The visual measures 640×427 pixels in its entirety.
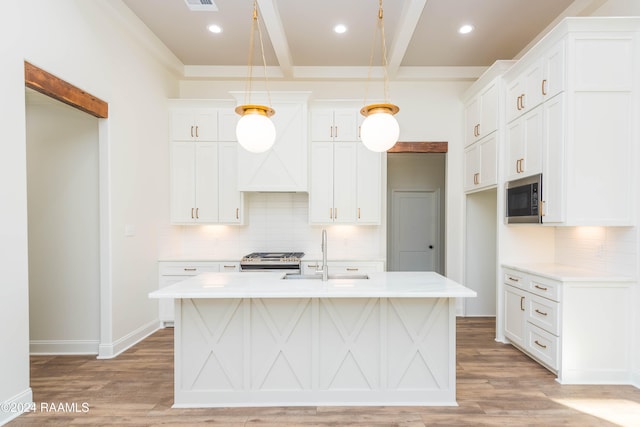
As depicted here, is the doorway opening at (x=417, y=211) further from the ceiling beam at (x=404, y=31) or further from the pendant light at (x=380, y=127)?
the pendant light at (x=380, y=127)

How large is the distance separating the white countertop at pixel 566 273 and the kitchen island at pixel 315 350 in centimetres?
117

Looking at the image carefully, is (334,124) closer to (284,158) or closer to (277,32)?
(284,158)

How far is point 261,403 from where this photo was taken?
2.50 metres

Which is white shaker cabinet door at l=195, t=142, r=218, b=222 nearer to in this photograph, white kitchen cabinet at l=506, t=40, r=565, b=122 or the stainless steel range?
the stainless steel range

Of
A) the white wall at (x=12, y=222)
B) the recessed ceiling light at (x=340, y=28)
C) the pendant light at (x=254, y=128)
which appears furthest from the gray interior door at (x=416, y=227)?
the white wall at (x=12, y=222)

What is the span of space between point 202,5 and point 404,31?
2.03 m

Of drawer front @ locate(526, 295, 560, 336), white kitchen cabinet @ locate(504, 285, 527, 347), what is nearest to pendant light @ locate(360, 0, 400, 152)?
drawer front @ locate(526, 295, 560, 336)

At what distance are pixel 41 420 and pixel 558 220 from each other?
13.6 feet

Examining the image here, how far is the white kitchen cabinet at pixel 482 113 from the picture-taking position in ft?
12.8

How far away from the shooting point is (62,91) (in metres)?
2.81

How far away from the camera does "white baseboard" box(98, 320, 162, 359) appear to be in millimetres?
3357

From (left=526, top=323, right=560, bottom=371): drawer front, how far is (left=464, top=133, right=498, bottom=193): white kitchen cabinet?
1.60 metres

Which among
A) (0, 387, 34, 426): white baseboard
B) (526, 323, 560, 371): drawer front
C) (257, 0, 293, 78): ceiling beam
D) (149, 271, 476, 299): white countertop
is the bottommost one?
(0, 387, 34, 426): white baseboard

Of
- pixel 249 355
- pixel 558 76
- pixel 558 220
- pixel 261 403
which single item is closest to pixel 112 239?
pixel 249 355
